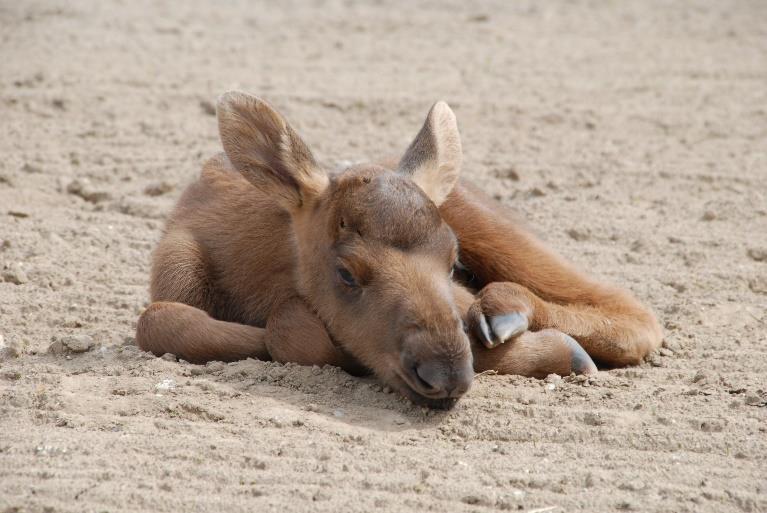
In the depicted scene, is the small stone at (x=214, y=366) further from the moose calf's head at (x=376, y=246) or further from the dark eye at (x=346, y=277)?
the dark eye at (x=346, y=277)

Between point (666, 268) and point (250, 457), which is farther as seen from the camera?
point (666, 268)

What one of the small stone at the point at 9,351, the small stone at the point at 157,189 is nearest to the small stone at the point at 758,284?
the small stone at the point at 157,189

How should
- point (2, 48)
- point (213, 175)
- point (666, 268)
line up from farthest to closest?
point (2, 48)
point (666, 268)
point (213, 175)

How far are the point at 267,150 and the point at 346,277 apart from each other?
89 cm

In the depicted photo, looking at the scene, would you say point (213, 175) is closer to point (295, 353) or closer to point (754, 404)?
point (295, 353)

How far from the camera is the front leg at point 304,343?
5.75 metres

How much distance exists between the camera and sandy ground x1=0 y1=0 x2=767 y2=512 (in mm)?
4719

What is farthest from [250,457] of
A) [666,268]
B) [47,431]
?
[666,268]

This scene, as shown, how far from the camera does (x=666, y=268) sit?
796 centimetres

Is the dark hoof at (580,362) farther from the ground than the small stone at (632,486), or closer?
closer

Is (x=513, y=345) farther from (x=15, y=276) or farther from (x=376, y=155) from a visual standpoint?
(x=376, y=155)

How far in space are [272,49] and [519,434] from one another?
344 inches

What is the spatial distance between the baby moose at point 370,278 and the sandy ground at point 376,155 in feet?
0.57

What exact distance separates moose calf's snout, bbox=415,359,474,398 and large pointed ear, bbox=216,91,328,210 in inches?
52.1
